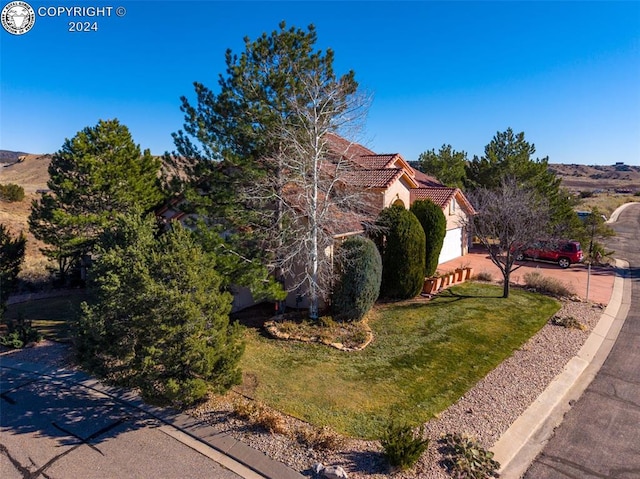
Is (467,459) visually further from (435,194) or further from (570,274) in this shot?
(435,194)

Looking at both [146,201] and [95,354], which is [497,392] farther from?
[146,201]

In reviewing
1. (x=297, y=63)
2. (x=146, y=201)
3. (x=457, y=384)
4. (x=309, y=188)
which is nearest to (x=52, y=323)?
(x=146, y=201)

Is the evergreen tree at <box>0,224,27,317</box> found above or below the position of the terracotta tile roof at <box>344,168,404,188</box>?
below

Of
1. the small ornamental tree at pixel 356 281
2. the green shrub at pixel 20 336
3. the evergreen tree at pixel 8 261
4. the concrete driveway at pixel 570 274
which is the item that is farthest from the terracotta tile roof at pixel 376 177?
the evergreen tree at pixel 8 261

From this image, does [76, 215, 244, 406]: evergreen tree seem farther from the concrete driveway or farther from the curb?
the concrete driveway

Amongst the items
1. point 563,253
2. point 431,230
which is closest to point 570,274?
point 563,253

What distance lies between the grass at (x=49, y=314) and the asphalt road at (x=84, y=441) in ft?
14.2

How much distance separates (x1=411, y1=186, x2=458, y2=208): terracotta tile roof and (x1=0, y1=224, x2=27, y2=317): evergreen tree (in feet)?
69.6

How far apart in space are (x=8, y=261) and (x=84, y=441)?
1060 centimetres

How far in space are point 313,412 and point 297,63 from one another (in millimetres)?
11610

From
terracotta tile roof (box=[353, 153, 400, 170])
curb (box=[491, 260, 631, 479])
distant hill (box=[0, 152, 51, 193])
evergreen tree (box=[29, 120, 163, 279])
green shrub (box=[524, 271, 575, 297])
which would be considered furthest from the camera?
distant hill (box=[0, 152, 51, 193])

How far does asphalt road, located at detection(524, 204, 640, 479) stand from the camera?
7773 mm

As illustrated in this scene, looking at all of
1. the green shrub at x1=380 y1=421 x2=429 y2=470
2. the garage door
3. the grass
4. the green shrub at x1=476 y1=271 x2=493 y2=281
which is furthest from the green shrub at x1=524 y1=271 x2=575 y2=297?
the grass

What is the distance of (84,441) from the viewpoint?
8.46 m
